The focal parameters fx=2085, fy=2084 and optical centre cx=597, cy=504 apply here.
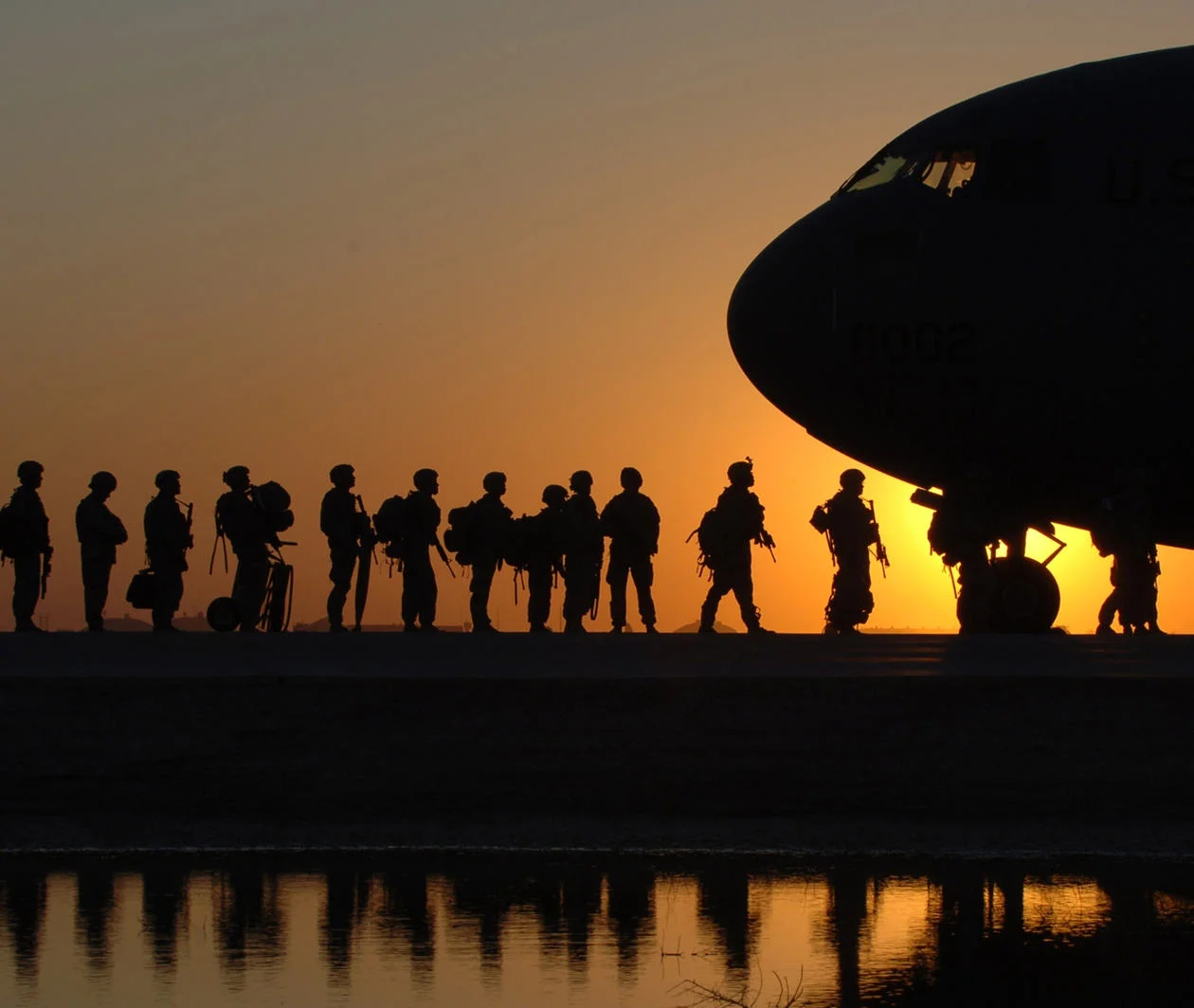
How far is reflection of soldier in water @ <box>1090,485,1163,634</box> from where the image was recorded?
68.6ft

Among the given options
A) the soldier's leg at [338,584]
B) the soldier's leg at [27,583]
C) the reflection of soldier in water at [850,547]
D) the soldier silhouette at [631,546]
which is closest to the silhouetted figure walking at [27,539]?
the soldier's leg at [27,583]

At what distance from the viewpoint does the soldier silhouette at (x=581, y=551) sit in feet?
78.8

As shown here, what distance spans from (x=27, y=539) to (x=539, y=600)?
233 inches

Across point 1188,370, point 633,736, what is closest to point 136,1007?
point 633,736

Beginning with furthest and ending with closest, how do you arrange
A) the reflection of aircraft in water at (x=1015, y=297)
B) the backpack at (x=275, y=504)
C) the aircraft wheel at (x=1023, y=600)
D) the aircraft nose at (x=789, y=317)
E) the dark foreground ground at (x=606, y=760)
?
1. the backpack at (x=275, y=504)
2. the aircraft wheel at (x=1023, y=600)
3. the aircraft nose at (x=789, y=317)
4. the reflection of aircraft in water at (x=1015, y=297)
5. the dark foreground ground at (x=606, y=760)

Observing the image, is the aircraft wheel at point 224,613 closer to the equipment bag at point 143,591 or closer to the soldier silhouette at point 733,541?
the equipment bag at point 143,591

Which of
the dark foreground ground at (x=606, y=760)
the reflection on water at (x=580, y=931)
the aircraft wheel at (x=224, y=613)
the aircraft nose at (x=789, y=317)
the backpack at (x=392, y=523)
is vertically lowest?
the reflection on water at (x=580, y=931)

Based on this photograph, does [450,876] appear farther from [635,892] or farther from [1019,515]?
[1019,515]

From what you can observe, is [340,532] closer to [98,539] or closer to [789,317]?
[98,539]

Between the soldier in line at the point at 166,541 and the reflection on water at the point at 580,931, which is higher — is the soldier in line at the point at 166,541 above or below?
above

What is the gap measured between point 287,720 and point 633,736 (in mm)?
2365

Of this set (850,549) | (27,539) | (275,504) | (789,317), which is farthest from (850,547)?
(27,539)

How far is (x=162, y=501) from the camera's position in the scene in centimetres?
2341

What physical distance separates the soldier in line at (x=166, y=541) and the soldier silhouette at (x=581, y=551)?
14.1 ft
